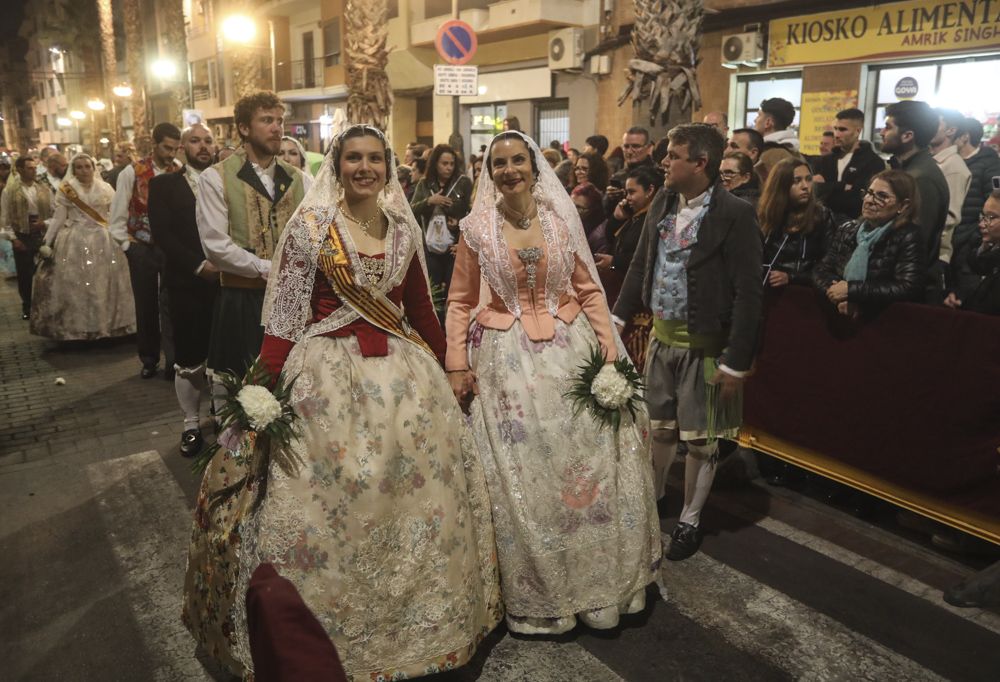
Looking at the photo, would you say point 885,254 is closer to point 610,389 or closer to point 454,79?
point 610,389

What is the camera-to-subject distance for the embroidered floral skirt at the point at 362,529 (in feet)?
10.1

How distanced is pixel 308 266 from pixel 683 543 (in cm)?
260

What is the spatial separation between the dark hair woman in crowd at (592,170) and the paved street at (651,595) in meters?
3.42

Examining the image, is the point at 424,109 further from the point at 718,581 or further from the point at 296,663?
the point at 296,663

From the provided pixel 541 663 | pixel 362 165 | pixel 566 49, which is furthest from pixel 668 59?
pixel 566 49

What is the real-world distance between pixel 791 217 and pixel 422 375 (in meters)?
3.23

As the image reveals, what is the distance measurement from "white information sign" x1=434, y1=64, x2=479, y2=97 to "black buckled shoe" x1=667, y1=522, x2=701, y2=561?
25.3 ft

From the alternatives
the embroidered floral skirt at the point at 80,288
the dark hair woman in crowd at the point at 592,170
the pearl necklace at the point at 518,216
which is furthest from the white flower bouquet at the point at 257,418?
the embroidered floral skirt at the point at 80,288

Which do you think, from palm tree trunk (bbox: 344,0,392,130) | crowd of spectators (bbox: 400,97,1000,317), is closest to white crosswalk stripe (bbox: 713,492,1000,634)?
crowd of spectators (bbox: 400,97,1000,317)

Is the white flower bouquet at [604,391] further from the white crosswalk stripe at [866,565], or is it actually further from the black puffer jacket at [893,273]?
the black puffer jacket at [893,273]

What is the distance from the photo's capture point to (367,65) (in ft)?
42.4

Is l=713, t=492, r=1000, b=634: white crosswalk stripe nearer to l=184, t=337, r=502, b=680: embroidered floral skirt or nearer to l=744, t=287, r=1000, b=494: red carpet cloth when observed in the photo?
l=744, t=287, r=1000, b=494: red carpet cloth

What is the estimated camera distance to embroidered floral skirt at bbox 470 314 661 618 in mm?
3609

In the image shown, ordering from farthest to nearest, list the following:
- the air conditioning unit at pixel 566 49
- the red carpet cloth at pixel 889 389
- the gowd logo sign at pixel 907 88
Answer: the air conditioning unit at pixel 566 49
the gowd logo sign at pixel 907 88
the red carpet cloth at pixel 889 389
